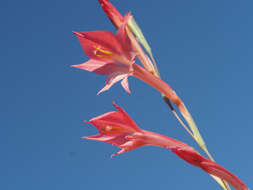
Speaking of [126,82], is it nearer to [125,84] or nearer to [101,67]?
[125,84]

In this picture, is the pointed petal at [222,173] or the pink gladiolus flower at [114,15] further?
the pink gladiolus flower at [114,15]

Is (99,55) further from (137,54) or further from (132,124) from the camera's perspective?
(132,124)

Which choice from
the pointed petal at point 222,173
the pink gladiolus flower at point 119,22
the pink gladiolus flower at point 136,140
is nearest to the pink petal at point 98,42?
the pink gladiolus flower at point 119,22

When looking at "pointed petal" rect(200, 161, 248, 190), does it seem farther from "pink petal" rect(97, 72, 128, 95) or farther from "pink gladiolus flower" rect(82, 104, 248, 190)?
"pink petal" rect(97, 72, 128, 95)

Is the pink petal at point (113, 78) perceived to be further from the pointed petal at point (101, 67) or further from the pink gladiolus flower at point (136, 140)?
the pink gladiolus flower at point (136, 140)

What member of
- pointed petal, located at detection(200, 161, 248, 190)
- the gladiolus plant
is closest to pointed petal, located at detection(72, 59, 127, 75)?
the gladiolus plant

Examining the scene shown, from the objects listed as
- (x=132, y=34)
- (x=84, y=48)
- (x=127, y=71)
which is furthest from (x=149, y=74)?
(x=84, y=48)

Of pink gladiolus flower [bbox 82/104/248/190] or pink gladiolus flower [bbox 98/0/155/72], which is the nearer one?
pink gladiolus flower [bbox 82/104/248/190]

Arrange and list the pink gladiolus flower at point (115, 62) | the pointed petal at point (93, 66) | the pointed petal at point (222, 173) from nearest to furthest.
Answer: the pointed petal at point (222, 173) → the pink gladiolus flower at point (115, 62) → the pointed petal at point (93, 66)
